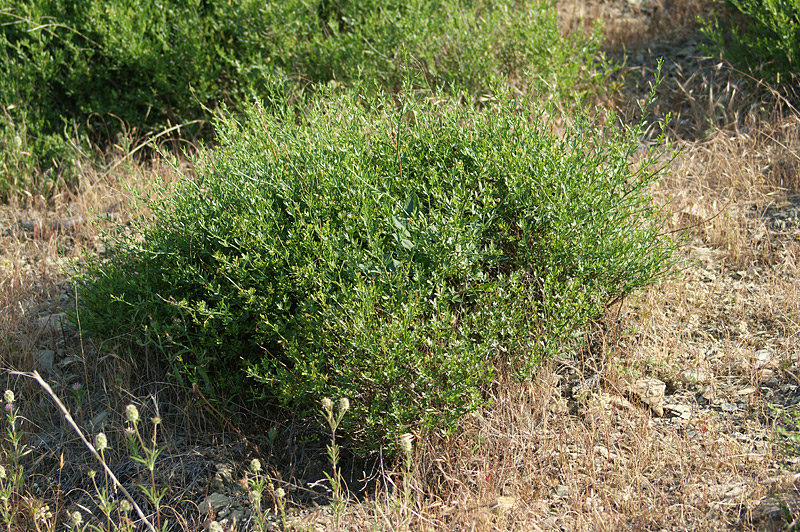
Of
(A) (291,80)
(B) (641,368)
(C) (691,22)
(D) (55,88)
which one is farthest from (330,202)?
(C) (691,22)

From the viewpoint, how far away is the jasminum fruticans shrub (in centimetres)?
295

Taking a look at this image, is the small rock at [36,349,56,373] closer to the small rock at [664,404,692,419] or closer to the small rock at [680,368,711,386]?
the small rock at [664,404,692,419]

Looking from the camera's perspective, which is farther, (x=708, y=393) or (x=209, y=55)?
(x=209, y=55)

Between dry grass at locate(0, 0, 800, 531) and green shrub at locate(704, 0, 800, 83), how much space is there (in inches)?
34.0

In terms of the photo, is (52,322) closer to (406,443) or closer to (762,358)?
(406,443)

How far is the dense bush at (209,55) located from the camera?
209 inches

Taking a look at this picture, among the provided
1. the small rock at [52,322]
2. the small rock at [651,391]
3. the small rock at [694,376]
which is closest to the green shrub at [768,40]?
the small rock at [694,376]

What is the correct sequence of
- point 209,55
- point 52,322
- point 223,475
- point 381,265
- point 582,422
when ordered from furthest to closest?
point 209,55
point 52,322
point 582,422
point 223,475
point 381,265

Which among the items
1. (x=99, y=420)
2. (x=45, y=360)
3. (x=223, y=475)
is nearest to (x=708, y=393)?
(x=223, y=475)

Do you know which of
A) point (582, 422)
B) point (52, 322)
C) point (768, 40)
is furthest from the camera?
point (768, 40)

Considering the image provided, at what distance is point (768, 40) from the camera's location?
17.0 feet

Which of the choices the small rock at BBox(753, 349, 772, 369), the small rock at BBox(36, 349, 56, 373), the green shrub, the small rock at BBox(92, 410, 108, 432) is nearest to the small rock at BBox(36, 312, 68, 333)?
the small rock at BBox(36, 349, 56, 373)

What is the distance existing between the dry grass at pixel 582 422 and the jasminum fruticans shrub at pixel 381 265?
20cm

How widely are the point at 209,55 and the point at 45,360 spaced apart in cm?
285
